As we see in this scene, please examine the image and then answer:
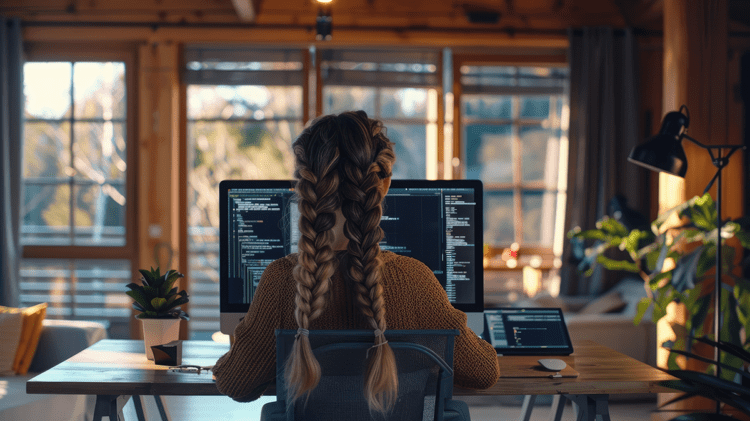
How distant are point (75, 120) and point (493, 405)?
11.3 feet

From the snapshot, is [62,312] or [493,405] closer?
[493,405]

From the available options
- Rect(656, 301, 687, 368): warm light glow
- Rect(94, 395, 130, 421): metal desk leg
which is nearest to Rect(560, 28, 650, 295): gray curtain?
Rect(656, 301, 687, 368): warm light glow

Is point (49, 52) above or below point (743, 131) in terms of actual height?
above

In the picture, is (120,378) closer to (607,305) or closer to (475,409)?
(475,409)

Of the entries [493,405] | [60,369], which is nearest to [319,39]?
[493,405]

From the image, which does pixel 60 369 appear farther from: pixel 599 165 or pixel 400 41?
pixel 599 165

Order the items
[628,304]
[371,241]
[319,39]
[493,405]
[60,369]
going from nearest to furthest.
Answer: [371,241]
[60,369]
[493,405]
[628,304]
[319,39]

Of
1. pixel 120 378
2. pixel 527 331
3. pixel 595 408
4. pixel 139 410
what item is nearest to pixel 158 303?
pixel 120 378

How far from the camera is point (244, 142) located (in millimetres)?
4246

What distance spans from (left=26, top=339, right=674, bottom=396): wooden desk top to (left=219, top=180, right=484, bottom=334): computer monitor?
0.20 m

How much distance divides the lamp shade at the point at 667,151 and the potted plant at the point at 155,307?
1625 millimetres

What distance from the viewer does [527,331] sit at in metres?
1.62

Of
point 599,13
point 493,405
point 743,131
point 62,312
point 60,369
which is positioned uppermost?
point 599,13

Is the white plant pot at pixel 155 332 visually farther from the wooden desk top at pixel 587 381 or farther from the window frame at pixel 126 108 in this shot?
the window frame at pixel 126 108
